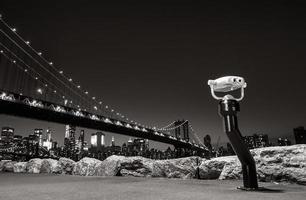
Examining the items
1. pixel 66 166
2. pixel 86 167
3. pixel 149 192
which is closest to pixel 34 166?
pixel 66 166

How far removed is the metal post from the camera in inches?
77.8

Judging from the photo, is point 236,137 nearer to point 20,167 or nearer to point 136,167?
point 136,167

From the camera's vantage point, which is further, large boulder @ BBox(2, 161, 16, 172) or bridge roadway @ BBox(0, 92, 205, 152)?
bridge roadway @ BBox(0, 92, 205, 152)

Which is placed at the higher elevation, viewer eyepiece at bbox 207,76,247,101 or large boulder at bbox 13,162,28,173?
viewer eyepiece at bbox 207,76,247,101

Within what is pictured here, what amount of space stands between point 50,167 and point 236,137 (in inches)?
224

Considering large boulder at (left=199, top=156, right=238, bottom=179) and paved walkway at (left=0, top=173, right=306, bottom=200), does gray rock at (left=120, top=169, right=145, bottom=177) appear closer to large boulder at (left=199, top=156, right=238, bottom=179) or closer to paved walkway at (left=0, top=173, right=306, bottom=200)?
large boulder at (left=199, top=156, right=238, bottom=179)

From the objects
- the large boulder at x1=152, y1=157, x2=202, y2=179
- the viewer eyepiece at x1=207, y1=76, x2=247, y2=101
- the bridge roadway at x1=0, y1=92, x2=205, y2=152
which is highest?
the bridge roadway at x1=0, y1=92, x2=205, y2=152

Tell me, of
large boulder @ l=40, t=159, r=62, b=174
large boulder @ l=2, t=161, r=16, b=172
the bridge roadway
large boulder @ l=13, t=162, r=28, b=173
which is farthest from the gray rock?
the bridge roadway

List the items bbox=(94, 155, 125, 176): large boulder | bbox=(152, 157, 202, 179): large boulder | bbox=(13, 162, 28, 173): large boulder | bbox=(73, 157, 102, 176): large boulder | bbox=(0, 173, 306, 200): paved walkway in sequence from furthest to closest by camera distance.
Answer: bbox=(13, 162, 28, 173): large boulder → bbox=(73, 157, 102, 176): large boulder → bbox=(94, 155, 125, 176): large boulder → bbox=(152, 157, 202, 179): large boulder → bbox=(0, 173, 306, 200): paved walkway

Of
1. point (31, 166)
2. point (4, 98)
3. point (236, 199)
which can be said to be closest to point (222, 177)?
point (236, 199)

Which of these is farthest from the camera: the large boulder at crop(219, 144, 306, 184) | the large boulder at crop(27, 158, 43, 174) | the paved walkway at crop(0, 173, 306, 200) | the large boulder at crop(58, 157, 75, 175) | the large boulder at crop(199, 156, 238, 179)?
the large boulder at crop(27, 158, 43, 174)

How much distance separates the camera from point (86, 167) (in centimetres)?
539

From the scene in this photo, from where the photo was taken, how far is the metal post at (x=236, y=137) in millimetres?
1976

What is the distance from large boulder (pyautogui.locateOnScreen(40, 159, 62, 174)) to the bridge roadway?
30031 mm
